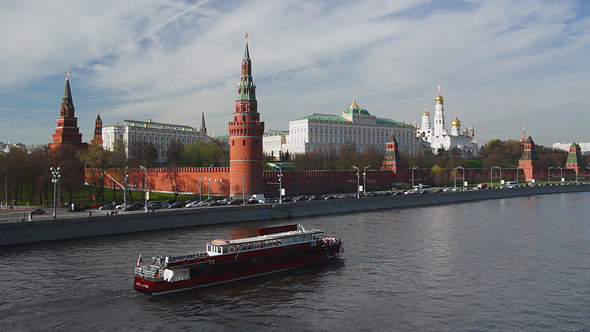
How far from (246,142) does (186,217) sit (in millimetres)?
20880

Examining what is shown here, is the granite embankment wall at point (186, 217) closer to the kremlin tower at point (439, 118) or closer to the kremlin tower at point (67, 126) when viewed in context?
the kremlin tower at point (67, 126)

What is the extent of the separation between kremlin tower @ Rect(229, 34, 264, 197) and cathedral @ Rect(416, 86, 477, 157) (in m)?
118

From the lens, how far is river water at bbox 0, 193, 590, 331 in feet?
71.8

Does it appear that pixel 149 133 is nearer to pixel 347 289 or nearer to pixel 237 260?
pixel 237 260

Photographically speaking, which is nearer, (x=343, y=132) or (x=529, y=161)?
(x=529, y=161)

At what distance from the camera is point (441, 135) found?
18212 centimetres

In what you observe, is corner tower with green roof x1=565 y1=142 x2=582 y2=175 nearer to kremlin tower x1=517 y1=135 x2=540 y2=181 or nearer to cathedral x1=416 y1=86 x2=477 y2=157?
kremlin tower x1=517 y1=135 x2=540 y2=181

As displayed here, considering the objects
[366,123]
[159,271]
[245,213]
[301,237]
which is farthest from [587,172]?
[159,271]

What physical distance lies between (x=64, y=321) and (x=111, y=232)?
70.0ft

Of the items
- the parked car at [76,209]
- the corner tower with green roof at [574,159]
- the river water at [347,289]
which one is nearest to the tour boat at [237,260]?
the river water at [347,289]

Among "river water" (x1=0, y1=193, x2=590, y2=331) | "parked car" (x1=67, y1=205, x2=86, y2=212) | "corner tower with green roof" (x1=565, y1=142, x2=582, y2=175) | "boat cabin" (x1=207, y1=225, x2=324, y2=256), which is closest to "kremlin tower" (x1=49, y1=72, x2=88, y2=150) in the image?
"parked car" (x1=67, y1=205, x2=86, y2=212)

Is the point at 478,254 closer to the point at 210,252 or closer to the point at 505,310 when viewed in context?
the point at 505,310

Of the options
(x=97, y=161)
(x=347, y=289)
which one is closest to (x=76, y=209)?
(x=97, y=161)

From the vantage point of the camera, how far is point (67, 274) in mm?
28734
